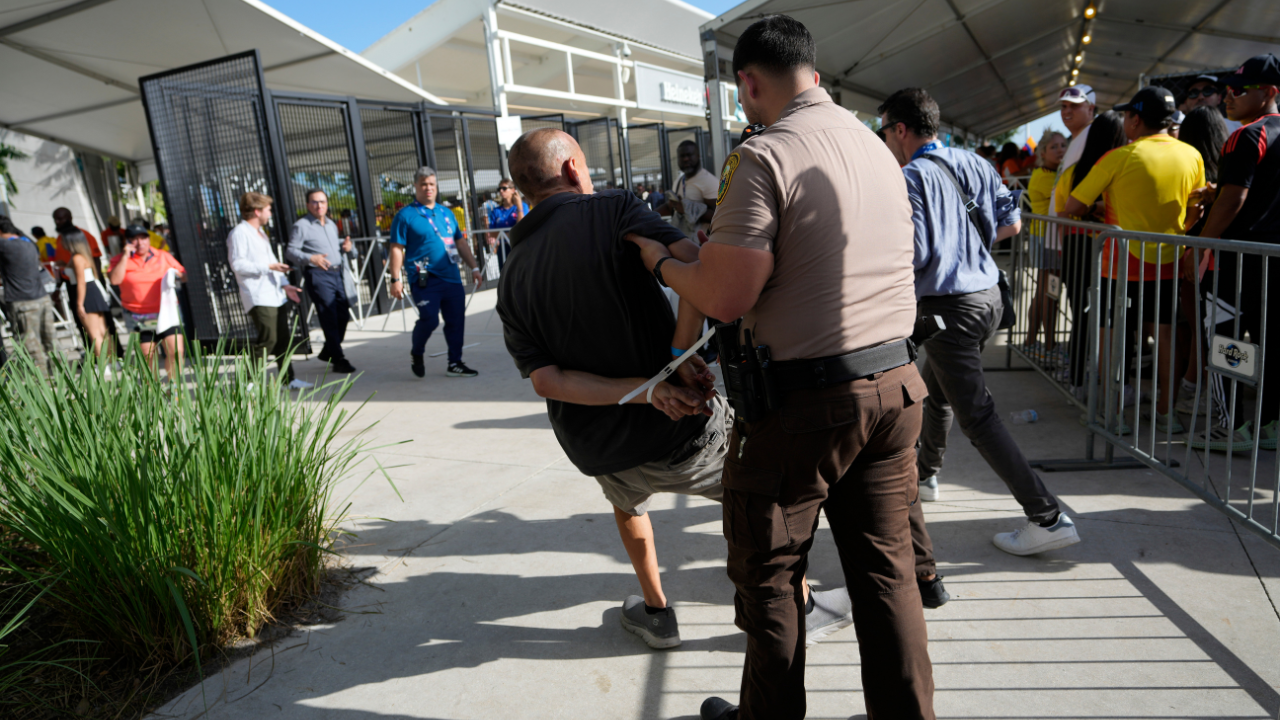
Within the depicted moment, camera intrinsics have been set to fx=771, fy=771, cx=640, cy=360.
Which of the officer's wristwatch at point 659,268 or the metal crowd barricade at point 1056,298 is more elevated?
the officer's wristwatch at point 659,268

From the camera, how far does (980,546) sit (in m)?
3.19

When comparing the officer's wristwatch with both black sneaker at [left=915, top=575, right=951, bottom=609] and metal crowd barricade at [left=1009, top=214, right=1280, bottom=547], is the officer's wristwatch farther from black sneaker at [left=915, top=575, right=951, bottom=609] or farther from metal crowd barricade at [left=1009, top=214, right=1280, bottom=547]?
metal crowd barricade at [left=1009, top=214, right=1280, bottom=547]

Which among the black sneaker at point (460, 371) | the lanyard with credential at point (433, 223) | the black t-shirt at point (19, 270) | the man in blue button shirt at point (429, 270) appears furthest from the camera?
the black t-shirt at point (19, 270)

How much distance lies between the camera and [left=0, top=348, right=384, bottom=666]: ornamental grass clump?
97.7 inches

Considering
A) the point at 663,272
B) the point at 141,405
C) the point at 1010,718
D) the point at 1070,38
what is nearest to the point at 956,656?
the point at 1010,718

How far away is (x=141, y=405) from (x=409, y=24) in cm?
1822

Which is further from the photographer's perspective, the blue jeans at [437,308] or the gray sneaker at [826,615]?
the blue jeans at [437,308]

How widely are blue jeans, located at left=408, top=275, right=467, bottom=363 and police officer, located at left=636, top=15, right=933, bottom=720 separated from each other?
5.48m

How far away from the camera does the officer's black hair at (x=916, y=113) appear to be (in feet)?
10.2

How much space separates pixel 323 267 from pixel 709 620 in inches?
230

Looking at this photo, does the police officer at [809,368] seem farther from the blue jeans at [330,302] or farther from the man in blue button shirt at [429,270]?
the blue jeans at [330,302]

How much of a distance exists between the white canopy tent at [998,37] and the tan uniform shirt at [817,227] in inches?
214

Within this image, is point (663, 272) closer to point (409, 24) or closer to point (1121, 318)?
point (1121, 318)

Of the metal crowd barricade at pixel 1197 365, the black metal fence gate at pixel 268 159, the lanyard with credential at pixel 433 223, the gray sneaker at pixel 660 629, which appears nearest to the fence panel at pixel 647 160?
the black metal fence gate at pixel 268 159
